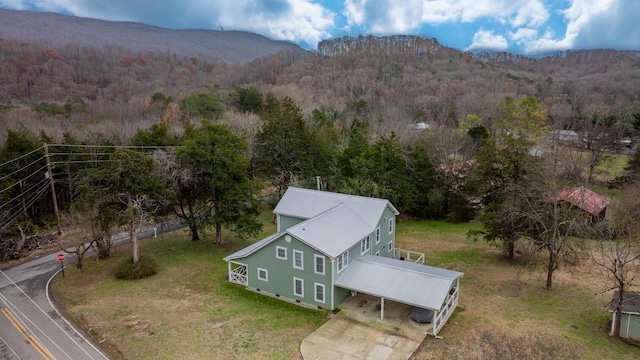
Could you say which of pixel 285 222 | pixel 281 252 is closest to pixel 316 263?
pixel 281 252

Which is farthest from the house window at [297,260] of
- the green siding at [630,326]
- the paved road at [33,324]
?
the green siding at [630,326]

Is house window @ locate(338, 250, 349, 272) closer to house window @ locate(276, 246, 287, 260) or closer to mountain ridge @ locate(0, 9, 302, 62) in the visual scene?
house window @ locate(276, 246, 287, 260)

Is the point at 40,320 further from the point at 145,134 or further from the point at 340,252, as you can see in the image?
the point at 145,134

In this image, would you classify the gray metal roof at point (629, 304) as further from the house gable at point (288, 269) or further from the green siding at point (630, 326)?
the house gable at point (288, 269)

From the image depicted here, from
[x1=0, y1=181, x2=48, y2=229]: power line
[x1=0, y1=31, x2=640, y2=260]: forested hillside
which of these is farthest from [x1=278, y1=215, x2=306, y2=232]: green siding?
[x1=0, y1=181, x2=48, y2=229]: power line

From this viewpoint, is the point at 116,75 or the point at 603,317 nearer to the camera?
the point at 603,317

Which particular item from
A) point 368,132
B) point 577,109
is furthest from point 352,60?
point 368,132
